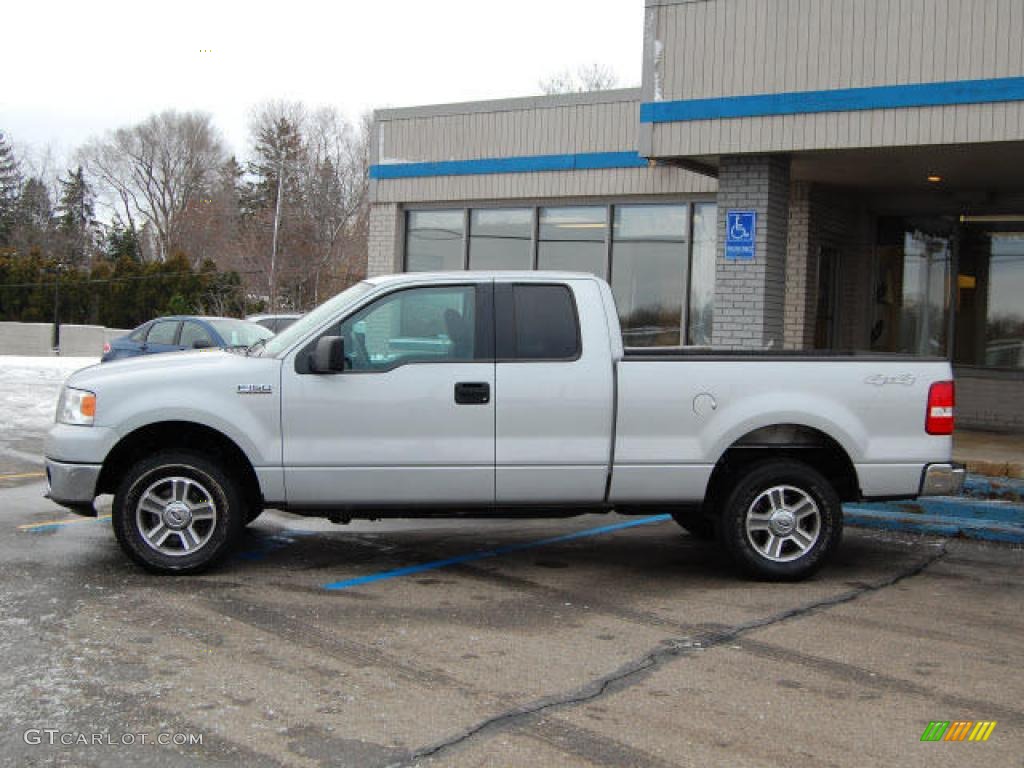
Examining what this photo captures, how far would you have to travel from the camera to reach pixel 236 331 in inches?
714

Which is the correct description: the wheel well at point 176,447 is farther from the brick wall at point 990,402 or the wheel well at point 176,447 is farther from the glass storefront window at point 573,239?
the brick wall at point 990,402

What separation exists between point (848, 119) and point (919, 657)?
608cm

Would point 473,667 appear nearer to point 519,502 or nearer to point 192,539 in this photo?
point 519,502

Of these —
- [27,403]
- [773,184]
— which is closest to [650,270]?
[773,184]

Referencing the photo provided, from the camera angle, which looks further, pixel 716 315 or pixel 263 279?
pixel 263 279

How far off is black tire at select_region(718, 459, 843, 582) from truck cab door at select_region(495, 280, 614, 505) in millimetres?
925

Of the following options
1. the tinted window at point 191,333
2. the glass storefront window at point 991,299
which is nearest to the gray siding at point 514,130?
the tinted window at point 191,333

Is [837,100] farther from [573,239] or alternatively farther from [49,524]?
[49,524]

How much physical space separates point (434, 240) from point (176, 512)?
10192 millimetres

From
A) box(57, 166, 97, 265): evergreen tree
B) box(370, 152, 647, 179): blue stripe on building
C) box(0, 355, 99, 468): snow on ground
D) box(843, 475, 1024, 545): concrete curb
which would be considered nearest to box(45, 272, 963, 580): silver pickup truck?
box(843, 475, 1024, 545): concrete curb

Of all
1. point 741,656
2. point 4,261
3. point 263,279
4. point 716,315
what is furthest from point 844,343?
point 4,261

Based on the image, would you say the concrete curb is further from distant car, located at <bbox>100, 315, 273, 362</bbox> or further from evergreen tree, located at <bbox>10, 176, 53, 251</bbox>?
evergreen tree, located at <bbox>10, 176, 53, 251</bbox>

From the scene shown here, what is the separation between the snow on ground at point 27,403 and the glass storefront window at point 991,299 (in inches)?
444

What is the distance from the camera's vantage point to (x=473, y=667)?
211 inches
